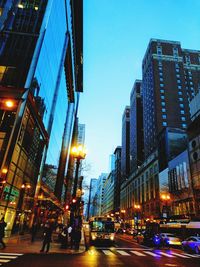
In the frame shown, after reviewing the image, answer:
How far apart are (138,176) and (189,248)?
263ft

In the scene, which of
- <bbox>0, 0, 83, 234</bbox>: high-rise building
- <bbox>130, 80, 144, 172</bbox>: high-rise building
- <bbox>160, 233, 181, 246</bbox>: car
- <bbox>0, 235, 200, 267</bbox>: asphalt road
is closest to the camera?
<bbox>0, 235, 200, 267</bbox>: asphalt road

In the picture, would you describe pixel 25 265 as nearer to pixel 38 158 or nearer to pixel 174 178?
pixel 38 158

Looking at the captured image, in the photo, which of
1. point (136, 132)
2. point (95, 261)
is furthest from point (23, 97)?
point (136, 132)

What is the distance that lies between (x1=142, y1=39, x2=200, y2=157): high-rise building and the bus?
6954 centimetres

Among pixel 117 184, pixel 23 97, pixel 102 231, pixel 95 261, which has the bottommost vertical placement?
pixel 95 261

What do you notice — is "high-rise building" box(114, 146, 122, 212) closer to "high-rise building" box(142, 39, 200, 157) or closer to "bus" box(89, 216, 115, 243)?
"high-rise building" box(142, 39, 200, 157)

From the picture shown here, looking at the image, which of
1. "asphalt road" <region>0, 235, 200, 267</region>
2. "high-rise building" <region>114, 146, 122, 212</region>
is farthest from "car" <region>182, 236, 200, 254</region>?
"high-rise building" <region>114, 146, 122, 212</region>

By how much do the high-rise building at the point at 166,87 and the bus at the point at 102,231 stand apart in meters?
69.5

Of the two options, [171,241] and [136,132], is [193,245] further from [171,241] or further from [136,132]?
[136,132]

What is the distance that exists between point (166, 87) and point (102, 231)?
92468 millimetres

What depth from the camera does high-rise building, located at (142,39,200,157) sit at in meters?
99.6

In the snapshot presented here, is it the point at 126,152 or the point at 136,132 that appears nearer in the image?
the point at 136,132

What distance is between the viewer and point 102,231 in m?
25.8

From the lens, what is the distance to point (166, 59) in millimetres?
118062
